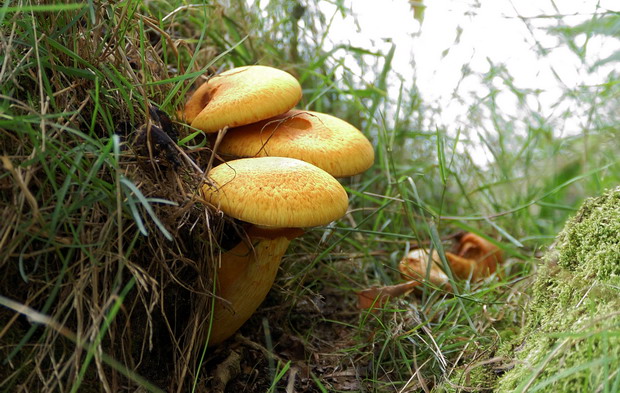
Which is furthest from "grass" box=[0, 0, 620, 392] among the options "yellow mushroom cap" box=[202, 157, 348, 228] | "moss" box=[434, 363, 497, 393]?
"yellow mushroom cap" box=[202, 157, 348, 228]

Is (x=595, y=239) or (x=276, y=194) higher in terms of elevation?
(x=595, y=239)

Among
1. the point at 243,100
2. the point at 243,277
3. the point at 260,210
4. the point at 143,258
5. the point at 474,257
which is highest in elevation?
the point at 243,100

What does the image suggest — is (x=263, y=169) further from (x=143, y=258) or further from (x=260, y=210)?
(x=143, y=258)

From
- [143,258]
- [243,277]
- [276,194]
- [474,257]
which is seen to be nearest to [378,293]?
[243,277]

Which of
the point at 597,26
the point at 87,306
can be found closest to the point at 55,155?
the point at 87,306

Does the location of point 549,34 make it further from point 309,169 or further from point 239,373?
point 239,373

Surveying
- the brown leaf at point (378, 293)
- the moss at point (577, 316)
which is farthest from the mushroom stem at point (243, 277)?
the moss at point (577, 316)

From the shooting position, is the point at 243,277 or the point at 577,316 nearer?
the point at 577,316
